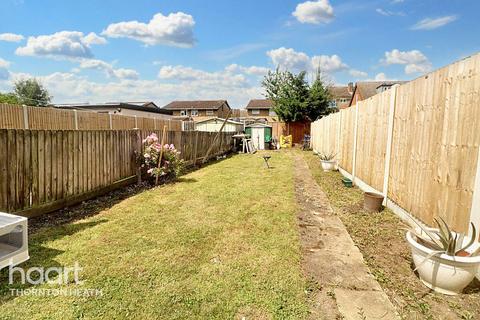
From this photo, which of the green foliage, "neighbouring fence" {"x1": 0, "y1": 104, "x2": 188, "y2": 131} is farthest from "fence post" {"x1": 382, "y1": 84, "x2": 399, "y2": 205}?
the green foliage

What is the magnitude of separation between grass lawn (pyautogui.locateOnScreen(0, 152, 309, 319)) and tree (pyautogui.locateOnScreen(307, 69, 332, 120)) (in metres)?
18.8

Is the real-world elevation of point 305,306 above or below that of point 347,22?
below

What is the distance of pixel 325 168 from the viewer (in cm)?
941

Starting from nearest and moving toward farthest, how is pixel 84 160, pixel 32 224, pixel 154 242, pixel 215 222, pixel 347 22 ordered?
1. pixel 154 242
2. pixel 32 224
3. pixel 215 222
4. pixel 84 160
5. pixel 347 22

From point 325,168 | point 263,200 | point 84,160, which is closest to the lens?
point 84,160

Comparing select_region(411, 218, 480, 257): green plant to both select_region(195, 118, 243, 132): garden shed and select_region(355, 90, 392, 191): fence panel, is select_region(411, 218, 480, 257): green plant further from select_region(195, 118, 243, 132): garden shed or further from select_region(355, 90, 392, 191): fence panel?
select_region(195, 118, 243, 132): garden shed

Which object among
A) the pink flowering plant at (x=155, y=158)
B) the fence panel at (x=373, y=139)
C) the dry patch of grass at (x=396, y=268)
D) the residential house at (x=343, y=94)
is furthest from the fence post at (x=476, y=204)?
the residential house at (x=343, y=94)

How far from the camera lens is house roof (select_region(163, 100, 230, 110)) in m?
48.8

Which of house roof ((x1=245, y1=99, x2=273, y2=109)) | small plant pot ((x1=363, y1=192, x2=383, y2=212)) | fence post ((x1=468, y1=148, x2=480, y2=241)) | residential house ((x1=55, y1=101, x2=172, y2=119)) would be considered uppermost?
house roof ((x1=245, y1=99, x2=273, y2=109))

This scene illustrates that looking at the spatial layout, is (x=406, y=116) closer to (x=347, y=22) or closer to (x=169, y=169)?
(x=169, y=169)

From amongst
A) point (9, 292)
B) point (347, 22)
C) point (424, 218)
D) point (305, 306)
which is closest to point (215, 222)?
point (305, 306)

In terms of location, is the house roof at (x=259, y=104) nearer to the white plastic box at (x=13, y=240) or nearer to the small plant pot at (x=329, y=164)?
the small plant pot at (x=329, y=164)

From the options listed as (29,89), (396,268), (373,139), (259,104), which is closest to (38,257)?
(396,268)

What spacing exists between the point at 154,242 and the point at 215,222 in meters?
1.08
